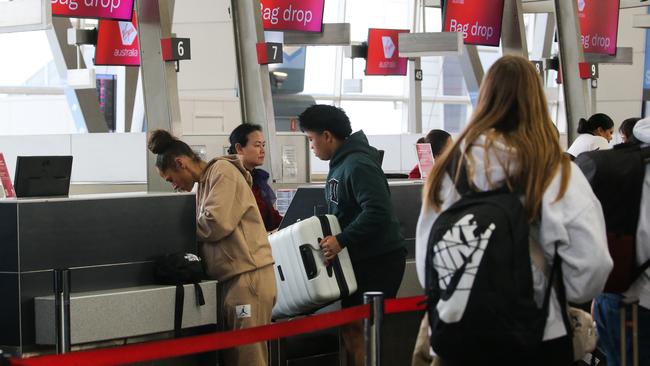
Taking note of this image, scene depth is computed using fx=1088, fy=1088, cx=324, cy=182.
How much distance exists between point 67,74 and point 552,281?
10.4 meters

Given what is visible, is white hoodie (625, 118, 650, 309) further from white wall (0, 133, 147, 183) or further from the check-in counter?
white wall (0, 133, 147, 183)

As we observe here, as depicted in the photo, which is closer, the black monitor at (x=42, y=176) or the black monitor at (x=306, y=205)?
the black monitor at (x=42, y=176)

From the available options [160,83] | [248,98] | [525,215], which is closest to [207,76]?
[248,98]

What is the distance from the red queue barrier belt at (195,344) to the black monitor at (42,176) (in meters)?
1.44

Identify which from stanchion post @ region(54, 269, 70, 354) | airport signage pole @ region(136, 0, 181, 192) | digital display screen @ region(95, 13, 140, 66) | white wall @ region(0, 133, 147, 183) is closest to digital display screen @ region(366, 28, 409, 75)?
digital display screen @ region(95, 13, 140, 66)

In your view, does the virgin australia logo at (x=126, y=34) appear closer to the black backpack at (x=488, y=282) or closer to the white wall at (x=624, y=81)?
the white wall at (x=624, y=81)

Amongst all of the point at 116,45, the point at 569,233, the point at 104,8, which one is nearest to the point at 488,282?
the point at 569,233

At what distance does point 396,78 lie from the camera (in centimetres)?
2033

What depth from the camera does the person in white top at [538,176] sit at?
279 centimetres

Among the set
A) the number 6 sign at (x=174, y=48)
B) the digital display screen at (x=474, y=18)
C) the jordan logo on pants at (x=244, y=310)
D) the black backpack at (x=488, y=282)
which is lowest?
the jordan logo on pants at (x=244, y=310)

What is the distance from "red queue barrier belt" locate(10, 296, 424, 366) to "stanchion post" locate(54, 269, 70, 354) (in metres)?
0.89

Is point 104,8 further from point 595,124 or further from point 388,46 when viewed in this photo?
point 388,46

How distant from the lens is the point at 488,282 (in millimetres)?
2723

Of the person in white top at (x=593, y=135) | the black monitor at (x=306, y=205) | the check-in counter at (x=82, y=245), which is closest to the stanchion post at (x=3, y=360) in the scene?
the check-in counter at (x=82, y=245)
